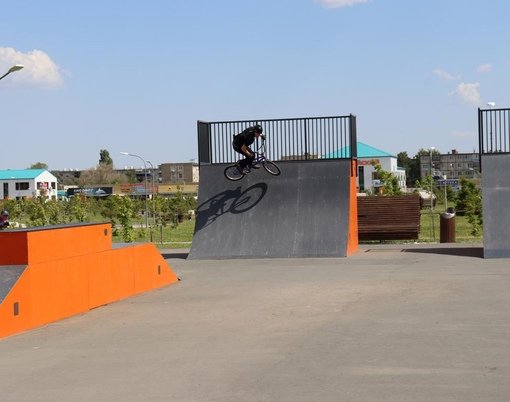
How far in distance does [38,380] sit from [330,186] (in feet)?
54.4

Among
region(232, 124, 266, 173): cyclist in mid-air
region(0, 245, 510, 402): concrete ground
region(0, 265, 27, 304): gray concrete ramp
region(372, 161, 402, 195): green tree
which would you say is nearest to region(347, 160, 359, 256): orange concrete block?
region(232, 124, 266, 173): cyclist in mid-air

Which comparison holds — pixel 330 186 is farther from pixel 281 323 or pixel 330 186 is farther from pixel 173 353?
pixel 173 353

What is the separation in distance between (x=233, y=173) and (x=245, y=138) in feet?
Result: 4.60

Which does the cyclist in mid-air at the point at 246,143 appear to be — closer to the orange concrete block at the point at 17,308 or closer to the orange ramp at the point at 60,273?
the orange ramp at the point at 60,273

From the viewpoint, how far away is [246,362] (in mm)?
8586

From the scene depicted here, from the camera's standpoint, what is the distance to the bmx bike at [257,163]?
24.2 meters

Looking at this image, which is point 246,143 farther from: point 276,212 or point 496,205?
point 496,205

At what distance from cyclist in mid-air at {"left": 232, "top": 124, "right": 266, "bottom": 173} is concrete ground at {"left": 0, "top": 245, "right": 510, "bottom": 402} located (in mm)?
7519

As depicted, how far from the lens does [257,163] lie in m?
24.3

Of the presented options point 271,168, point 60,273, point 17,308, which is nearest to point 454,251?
point 271,168

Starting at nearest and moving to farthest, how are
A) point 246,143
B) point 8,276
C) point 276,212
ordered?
1. point 8,276
2. point 276,212
3. point 246,143

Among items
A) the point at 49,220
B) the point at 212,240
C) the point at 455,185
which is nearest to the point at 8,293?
the point at 212,240

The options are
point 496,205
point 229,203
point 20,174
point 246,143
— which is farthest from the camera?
point 20,174

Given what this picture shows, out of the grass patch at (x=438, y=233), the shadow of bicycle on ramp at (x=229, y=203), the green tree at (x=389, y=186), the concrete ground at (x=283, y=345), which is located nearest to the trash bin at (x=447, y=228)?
the grass patch at (x=438, y=233)
